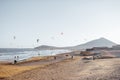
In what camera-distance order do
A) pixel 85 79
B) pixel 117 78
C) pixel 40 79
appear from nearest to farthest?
pixel 117 78
pixel 85 79
pixel 40 79

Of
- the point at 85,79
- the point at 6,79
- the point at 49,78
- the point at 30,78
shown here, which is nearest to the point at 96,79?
the point at 85,79

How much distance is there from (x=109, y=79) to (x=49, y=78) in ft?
20.5

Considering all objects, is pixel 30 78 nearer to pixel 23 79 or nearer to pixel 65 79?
pixel 23 79

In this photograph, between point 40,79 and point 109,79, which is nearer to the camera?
point 109,79

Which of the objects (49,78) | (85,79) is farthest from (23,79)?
(85,79)

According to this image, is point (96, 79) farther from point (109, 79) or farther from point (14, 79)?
point (14, 79)

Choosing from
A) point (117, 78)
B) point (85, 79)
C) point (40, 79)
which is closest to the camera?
point (117, 78)

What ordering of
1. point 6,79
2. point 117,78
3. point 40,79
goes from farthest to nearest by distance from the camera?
point 6,79, point 40,79, point 117,78

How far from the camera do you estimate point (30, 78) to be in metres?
23.6

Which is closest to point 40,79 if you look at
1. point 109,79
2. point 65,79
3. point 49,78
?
point 49,78

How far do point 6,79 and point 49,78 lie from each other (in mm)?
4337

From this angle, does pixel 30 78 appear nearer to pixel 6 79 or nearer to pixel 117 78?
pixel 6 79

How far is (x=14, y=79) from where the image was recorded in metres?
23.7

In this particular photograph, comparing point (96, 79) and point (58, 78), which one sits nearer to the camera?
point (96, 79)
